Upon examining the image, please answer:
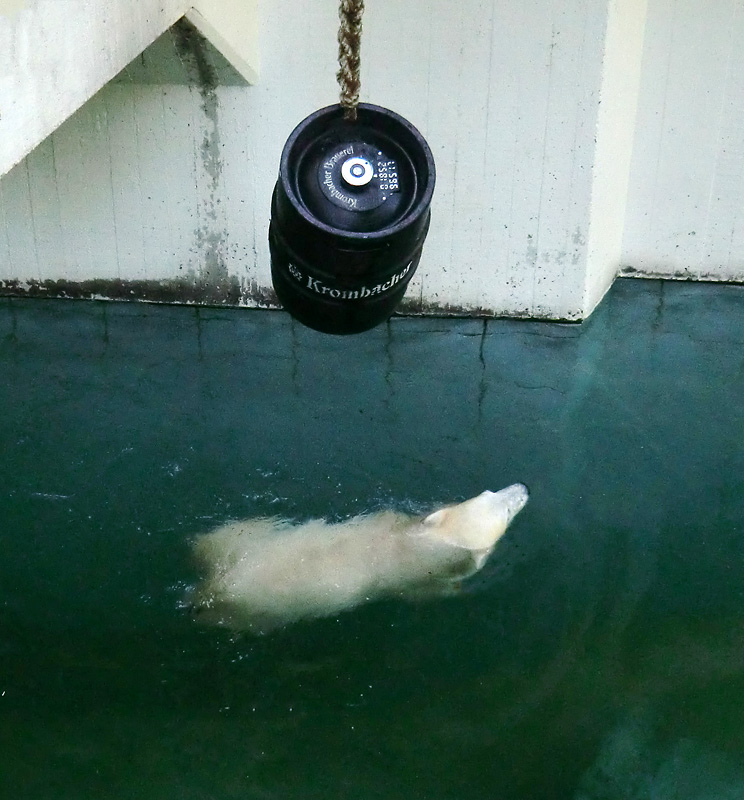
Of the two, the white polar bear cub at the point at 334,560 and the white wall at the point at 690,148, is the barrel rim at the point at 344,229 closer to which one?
the white polar bear cub at the point at 334,560

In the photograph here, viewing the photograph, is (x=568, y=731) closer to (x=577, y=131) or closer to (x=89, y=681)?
(x=89, y=681)

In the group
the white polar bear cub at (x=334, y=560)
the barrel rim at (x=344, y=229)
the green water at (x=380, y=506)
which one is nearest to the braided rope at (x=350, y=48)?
the barrel rim at (x=344, y=229)

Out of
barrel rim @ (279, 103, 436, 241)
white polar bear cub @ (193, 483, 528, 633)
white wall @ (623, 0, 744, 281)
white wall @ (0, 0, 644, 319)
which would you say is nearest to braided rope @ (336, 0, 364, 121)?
barrel rim @ (279, 103, 436, 241)

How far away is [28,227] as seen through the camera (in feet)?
18.4

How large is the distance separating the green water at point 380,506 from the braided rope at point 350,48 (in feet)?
9.28

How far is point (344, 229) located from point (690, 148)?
11.1ft

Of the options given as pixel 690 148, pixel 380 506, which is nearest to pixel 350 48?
pixel 380 506

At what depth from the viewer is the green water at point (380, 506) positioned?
4344 mm

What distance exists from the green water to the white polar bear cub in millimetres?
113

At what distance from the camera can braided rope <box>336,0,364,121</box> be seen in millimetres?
2561

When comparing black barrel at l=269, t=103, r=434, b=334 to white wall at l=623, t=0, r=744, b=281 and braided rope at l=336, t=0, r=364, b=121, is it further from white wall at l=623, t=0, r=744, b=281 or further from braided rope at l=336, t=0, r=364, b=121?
white wall at l=623, t=0, r=744, b=281

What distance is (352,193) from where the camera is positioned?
289 centimetres

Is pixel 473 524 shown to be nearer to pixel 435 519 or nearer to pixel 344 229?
pixel 435 519

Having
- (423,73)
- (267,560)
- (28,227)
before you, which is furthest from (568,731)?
(28,227)
